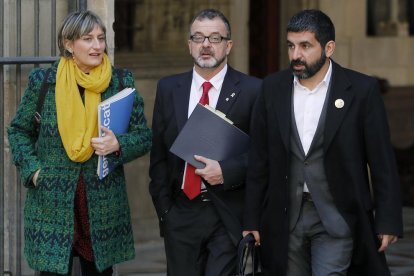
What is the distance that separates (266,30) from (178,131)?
6825 mm

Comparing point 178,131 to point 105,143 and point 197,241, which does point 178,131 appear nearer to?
point 105,143

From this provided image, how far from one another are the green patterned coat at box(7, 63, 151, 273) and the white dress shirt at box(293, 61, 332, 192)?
0.86 m

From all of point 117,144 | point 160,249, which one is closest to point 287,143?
point 117,144

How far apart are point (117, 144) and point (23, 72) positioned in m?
1.84

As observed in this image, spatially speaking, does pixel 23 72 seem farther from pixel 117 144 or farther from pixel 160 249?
pixel 160 249

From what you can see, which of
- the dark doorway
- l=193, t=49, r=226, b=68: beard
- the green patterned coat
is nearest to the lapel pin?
l=193, t=49, r=226, b=68: beard

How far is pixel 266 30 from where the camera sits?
13.9m

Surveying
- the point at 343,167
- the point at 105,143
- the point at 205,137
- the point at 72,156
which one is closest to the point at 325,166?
the point at 343,167

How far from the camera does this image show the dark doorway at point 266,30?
45.5ft

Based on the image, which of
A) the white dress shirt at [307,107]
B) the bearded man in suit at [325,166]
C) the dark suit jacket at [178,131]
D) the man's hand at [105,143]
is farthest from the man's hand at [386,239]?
the man's hand at [105,143]

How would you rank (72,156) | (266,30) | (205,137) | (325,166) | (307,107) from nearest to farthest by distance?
(325,166) < (307,107) < (72,156) < (205,137) < (266,30)

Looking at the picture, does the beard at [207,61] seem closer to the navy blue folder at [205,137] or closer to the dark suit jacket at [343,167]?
the navy blue folder at [205,137]

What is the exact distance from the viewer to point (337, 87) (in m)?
6.76

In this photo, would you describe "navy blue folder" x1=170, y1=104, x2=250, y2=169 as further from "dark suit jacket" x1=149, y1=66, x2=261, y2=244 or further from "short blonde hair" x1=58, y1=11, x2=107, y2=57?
"short blonde hair" x1=58, y1=11, x2=107, y2=57
